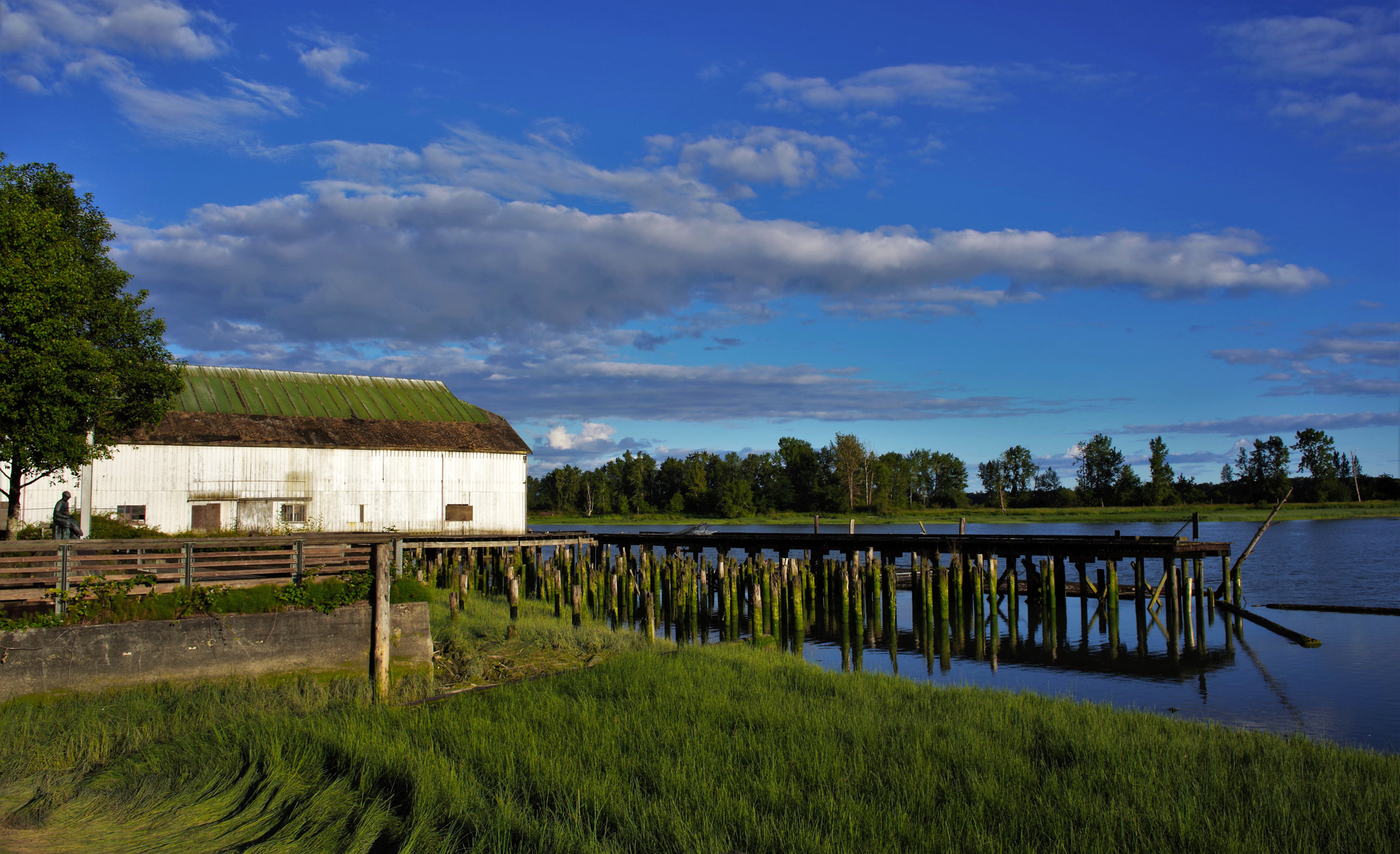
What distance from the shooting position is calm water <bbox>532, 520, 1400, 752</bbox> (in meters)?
15.1

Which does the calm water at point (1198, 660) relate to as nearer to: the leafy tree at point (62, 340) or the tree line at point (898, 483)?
the leafy tree at point (62, 340)

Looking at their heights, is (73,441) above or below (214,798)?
above

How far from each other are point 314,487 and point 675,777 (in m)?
32.2

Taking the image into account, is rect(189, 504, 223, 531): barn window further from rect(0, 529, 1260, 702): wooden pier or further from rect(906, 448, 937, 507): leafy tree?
rect(906, 448, 937, 507): leafy tree

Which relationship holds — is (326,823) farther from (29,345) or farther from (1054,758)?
(29,345)

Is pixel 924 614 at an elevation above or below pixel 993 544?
below

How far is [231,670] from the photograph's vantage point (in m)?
14.0

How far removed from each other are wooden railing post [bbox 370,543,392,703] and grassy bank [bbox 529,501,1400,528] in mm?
87050

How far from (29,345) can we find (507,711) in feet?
56.1

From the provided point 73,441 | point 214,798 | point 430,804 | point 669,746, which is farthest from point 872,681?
point 73,441

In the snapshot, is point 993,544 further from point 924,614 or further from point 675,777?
point 675,777

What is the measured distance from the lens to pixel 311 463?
36.1 metres

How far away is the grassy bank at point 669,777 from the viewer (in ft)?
23.2

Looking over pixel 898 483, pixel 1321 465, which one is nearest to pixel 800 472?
pixel 898 483
